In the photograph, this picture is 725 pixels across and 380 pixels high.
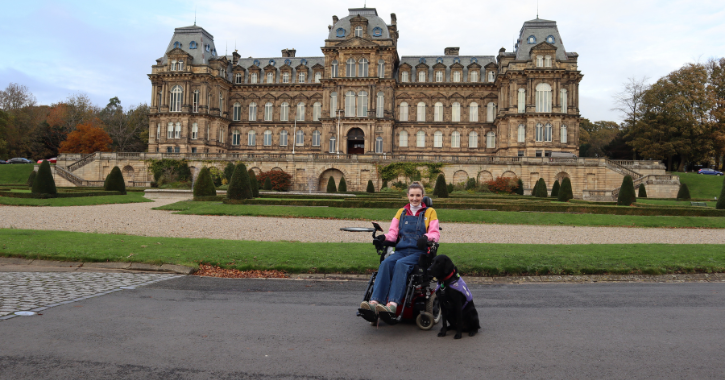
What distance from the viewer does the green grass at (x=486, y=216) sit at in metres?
22.0

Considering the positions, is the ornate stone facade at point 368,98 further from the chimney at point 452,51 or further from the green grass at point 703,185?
the green grass at point 703,185

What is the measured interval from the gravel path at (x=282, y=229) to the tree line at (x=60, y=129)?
5036 centimetres

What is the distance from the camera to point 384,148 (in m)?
57.0

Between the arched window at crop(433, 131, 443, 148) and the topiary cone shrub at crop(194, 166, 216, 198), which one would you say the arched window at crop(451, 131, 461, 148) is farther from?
the topiary cone shrub at crop(194, 166, 216, 198)

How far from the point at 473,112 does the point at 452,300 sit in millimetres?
58154

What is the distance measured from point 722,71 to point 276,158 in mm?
55489

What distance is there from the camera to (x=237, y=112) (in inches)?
2581

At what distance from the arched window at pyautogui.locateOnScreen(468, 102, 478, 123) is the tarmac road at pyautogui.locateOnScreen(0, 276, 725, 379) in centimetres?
5523

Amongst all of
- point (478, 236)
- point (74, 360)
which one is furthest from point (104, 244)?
point (478, 236)

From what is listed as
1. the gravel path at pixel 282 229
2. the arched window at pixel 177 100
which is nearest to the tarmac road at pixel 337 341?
the gravel path at pixel 282 229

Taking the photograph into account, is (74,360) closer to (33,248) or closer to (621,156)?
(33,248)

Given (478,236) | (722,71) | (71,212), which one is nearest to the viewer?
(478,236)

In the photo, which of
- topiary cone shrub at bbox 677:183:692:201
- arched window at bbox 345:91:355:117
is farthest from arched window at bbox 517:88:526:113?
arched window at bbox 345:91:355:117

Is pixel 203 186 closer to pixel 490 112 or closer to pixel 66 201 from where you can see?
pixel 66 201
